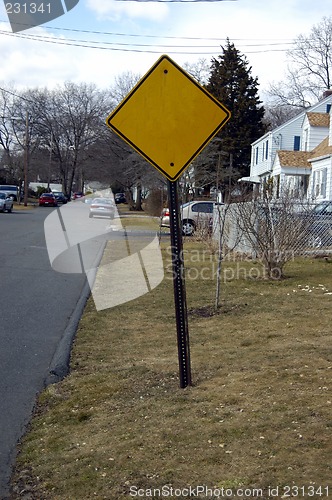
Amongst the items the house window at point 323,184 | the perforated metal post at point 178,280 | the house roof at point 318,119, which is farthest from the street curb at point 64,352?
the house roof at point 318,119

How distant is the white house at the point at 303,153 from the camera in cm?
2777

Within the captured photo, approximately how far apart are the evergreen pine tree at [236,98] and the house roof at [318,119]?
8.21 m

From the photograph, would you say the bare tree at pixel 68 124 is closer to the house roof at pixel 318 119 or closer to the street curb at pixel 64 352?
the house roof at pixel 318 119

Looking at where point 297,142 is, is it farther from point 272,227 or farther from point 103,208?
point 272,227

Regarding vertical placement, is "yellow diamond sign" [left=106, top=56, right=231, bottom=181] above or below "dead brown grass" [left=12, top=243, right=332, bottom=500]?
above

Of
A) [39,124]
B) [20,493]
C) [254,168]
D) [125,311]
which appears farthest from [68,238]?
[39,124]

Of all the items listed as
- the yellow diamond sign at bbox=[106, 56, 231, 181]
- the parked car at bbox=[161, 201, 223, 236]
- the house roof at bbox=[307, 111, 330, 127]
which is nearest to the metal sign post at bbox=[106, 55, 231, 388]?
the yellow diamond sign at bbox=[106, 56, 231, 181]

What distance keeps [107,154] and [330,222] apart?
3906cm

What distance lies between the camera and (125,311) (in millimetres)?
9766

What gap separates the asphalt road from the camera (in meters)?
5.25

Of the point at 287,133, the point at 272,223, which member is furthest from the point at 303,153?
the point at 272,223

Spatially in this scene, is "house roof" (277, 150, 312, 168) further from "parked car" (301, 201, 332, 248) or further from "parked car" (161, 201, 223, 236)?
"parked car" (301, 201, 332, 248)

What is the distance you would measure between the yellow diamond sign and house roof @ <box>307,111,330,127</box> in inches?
1183

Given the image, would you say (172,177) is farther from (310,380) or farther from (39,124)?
(39,124)
